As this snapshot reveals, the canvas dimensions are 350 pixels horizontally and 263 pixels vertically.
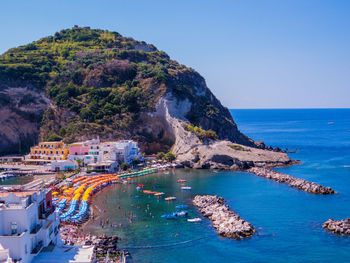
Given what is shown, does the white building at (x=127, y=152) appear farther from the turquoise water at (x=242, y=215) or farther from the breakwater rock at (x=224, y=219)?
the breakwater rock at (x=224, y=219)

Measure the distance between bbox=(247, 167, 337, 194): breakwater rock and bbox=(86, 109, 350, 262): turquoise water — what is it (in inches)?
70.8

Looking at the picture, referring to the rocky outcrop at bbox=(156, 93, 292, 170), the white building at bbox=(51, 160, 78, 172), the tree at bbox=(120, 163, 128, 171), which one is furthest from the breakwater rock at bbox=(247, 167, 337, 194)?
the white building at bbox=(51, 160, 78, 172)

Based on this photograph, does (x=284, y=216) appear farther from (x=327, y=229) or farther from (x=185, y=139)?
(x=185, y=139)

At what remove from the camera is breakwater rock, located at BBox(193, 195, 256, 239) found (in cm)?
4297

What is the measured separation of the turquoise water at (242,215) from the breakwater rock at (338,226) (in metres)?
0.97

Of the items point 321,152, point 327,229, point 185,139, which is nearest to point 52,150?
point 185,139

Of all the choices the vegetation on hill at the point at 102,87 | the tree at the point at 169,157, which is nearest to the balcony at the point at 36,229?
the tree at the point at 169,157

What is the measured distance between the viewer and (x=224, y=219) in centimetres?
4641

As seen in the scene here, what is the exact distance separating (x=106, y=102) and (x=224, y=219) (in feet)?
229

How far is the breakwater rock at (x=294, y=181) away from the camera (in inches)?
2464

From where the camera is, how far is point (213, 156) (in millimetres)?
88812

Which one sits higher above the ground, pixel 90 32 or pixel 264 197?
pixel 90 32

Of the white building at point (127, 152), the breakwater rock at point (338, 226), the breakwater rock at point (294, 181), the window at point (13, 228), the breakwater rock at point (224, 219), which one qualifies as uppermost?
the white building at point (127, 152)

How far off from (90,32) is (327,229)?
452 ft
